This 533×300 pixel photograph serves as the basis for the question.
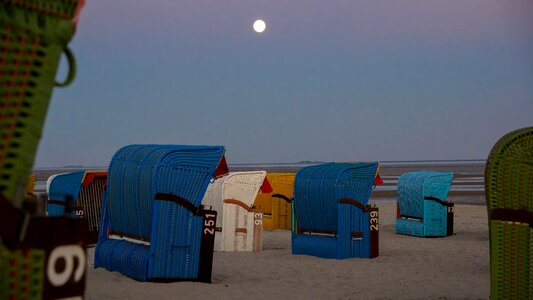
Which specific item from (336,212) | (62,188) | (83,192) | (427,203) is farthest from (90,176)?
(427,203)

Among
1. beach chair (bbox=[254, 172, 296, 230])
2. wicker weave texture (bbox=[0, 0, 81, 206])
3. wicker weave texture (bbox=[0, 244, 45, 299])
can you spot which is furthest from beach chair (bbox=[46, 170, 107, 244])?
wicker weave texture (bbox=[0, 0, 81, 206])

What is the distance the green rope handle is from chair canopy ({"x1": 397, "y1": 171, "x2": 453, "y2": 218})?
1793 centimetres

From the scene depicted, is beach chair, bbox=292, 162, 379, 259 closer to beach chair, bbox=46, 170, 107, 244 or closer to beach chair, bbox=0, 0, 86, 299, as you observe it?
beach chair, bbox=46, 170, 107, 244

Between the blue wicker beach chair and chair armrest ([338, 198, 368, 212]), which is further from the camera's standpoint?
the blue wicker beach chair

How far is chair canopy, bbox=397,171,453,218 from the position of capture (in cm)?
1962

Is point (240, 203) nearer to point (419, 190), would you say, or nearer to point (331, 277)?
point (331, 277)

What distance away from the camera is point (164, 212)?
1024 centimetres

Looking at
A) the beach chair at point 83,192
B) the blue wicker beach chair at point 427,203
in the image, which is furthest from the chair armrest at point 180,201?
the blue wicker beach chair at point 427,203

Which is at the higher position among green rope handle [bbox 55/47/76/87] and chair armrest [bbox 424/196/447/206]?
chair armrest [bbox 424/196/447/206]

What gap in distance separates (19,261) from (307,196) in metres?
12.5

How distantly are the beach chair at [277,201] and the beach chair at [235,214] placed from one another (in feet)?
17.1

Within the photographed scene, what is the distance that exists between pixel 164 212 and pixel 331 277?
367 cm

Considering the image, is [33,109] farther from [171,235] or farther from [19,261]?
[171,235]

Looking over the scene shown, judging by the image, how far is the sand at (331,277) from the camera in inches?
396
